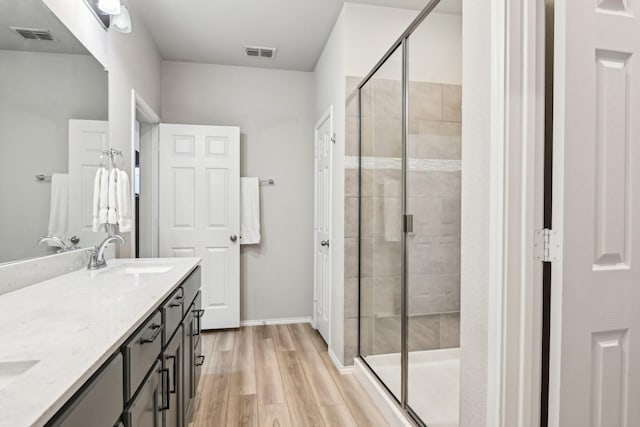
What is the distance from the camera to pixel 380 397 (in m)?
2.10

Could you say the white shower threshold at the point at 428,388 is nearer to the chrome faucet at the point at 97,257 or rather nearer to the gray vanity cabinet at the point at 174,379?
the gray vanity cabinet at the point at 174,379

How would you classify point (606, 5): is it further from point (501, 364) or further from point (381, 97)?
point (381, 97)

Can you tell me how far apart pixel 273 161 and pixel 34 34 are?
2438 millimetres

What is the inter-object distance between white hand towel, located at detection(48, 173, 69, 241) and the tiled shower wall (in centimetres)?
167

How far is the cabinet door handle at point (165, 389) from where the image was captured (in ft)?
4.26

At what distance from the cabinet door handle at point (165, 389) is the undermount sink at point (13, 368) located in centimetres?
61

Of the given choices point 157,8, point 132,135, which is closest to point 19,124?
point 132,135

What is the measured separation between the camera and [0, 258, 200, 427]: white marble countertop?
23.0 inches

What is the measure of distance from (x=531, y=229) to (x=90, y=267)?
1.96 metres

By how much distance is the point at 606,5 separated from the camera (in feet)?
3.42

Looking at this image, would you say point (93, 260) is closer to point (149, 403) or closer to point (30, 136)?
point (30, 136)

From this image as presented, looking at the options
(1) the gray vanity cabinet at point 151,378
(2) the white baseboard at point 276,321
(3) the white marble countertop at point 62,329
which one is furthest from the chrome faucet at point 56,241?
(2) the white baseboard at point 276,321

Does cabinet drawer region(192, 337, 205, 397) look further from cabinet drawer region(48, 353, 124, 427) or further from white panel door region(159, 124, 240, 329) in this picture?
white panel door region(159, 124, 240, 329)

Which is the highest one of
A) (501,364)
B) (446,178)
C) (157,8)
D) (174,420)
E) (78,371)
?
(157,8)
